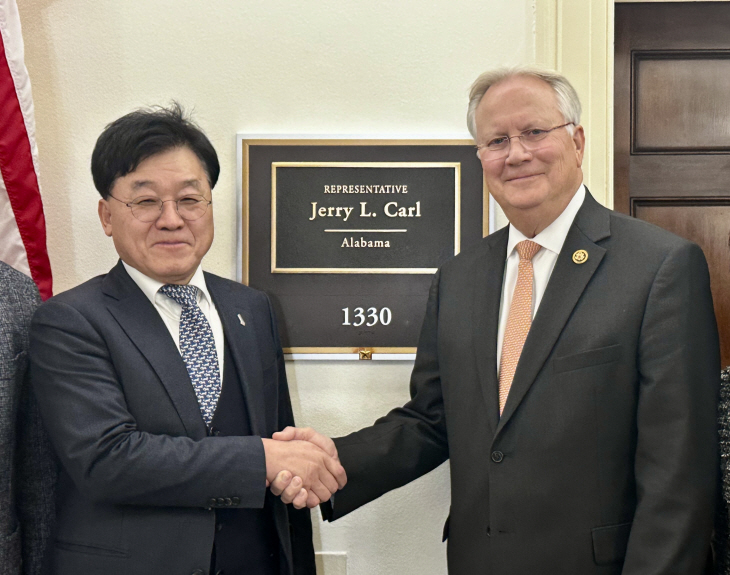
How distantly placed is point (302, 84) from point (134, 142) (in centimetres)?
70

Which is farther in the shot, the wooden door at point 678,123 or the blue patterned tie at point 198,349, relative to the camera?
the wooden door at point 678,123

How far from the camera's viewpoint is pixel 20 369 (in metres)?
1.65

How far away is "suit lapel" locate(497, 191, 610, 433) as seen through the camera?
60.1 inches

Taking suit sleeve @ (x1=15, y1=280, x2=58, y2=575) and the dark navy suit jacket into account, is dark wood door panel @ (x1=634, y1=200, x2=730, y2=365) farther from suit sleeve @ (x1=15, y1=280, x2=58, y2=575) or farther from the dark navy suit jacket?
suit sleeve @ (x1=15, y1=280, x2=58, y2=575)

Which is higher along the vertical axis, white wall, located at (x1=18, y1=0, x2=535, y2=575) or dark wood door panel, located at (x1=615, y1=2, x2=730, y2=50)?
dark wood door panel, located at (x1=615, y1=2, x2=730, y2=50)

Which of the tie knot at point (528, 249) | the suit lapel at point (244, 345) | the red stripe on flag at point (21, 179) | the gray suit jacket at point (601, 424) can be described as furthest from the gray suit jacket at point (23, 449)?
the tie knot at point (528, 249)

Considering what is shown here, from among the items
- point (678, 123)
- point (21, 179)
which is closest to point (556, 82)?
point (678, 123)

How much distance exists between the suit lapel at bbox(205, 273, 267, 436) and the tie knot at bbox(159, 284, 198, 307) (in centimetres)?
9

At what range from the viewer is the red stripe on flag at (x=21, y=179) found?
191 centimetres

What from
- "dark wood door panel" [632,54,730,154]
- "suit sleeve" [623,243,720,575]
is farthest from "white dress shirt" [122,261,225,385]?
"dark wood door panel" [632,54,730,154]

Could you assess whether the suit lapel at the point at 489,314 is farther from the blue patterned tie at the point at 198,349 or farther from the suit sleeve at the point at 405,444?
the blue patterned tie at the point at 198,349

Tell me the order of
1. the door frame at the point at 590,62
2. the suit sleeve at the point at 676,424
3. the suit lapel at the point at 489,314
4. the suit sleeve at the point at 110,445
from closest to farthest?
the suit sleeve at the point at 676,424 → the suit sleeve at the point at 110,445 → the suit lapel at the point at 489,314 → the door frame at the point at 590,62

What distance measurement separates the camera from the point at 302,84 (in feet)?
7.14

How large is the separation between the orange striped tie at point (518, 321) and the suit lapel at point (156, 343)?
2.33 ft
